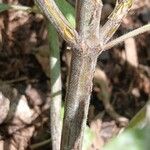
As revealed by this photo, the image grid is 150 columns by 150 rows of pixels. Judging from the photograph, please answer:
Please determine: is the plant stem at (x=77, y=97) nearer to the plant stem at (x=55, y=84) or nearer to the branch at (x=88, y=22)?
the branch at (x=88, y=22)

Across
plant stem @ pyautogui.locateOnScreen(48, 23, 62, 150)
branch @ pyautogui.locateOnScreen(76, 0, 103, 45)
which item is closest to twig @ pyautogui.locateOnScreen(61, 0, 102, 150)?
branch @ pyautogui.locateOnScreen(76, 0, 103, 45)

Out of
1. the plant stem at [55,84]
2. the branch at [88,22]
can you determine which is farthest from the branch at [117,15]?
the plant stem at [55,84]

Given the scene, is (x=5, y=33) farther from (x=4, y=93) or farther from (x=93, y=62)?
(x=93, y=62)

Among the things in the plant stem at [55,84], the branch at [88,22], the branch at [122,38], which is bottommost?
the plant stem at [55,84]

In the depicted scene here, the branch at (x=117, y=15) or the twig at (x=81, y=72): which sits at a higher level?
the branch at (x=117, y=15)

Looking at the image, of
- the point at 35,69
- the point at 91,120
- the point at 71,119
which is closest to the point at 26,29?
the point at 35,69

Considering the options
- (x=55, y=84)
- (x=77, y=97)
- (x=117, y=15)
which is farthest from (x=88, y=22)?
(x=55, y=84)

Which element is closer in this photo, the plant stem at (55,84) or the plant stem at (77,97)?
the plant stem at (77,97)
